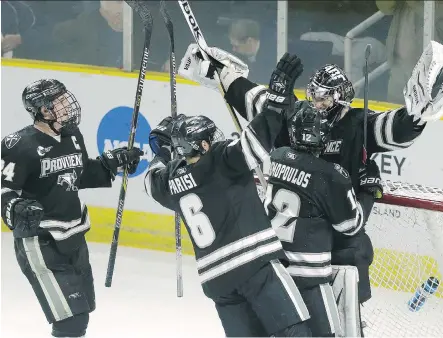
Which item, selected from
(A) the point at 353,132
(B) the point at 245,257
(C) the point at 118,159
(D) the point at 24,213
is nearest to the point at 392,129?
(A) the point at 353,132

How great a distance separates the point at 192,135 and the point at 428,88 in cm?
83

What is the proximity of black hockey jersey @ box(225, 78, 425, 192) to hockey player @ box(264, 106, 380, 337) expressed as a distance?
133mm

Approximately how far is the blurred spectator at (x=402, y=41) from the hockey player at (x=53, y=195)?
184 centimetres

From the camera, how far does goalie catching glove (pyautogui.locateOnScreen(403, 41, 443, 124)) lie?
4051 millimetres

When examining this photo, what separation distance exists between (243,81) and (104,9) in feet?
7.80

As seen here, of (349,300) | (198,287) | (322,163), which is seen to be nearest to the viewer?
(322,163)

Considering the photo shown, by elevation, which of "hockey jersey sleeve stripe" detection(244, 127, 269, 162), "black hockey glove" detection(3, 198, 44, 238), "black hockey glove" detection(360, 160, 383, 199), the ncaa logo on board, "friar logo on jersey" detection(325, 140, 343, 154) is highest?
"hockey jersey sleeve stripe" detection(244, 127, 269, 162)

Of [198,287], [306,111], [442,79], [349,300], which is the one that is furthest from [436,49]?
[198,287]

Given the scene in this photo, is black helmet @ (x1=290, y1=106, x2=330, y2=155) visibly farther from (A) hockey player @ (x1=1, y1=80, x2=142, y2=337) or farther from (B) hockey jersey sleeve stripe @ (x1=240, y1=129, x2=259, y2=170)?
(A) hockey player @ (x1=1, y1=80, x2=142, y2=337)

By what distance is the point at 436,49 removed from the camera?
13.5ft

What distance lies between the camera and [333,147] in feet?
14.2

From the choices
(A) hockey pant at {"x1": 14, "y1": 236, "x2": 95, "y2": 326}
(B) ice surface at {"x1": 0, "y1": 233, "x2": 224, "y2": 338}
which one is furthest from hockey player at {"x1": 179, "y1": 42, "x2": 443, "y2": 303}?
(B) ice surface at {"x1": 0, "y1": 233, "x2": 224, "y2": 338}

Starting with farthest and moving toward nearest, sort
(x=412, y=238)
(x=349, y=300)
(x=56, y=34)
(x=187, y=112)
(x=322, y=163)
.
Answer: (x=56, y=34) < (x=187, y=112) < (x=412, y=238) < (x=349, y=300) < (x=322, y=163)

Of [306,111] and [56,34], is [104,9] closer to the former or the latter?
[56,34]
